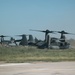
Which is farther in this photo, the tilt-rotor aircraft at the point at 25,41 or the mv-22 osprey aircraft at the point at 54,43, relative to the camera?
the tilt-rotor aircraft at the point at 25,41

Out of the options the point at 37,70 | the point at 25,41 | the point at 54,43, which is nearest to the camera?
the point at 37,70

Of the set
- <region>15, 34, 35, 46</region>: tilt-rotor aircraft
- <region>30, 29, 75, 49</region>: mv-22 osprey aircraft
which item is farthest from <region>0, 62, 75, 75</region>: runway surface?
<region>15, 34, 35, 46</region>: tilt-rotor aircraft

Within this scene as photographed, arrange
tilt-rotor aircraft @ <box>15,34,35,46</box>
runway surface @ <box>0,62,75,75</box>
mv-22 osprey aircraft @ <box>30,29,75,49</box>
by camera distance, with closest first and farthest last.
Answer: runway surface @ <box>0,62,75,75</box>
mv-22 osprey aircraft @ <box>30,29,75,49</box>
tilt-rotor aircraft @ <box>15,34,35,46</box>

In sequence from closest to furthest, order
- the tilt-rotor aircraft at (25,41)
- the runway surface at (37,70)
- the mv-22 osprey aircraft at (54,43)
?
the runway surface at (37,70), the mv-22 osprey aircraft at (54,43), the tilt-rotor aircraft at (25,41)

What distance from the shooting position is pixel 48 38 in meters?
65.4

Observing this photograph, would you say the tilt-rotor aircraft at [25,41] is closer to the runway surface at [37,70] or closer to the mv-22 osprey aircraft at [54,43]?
the mv-22 osprey aircraft at [54,43]

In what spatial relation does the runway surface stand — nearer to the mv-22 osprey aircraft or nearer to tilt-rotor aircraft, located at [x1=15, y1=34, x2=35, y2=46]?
the mv-22 osprey aircraft

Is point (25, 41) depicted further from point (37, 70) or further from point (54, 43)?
point (37, 70)

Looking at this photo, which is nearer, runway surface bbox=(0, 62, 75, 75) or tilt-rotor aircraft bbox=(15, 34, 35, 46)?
runway surface bbox=(0, 62, 75, 75)

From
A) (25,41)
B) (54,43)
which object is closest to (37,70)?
(54,43)

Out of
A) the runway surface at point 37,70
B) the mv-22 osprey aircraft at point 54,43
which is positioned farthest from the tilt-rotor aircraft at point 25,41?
the runway surface at point 37,70

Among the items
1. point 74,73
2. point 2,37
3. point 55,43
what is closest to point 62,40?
point 55,43

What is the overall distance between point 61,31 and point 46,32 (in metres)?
3.91

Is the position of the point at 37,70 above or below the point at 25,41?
above
